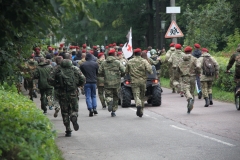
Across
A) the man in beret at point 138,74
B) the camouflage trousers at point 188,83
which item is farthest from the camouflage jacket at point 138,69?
the camouflage trousers at point 188,83

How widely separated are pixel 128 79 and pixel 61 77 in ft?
20.8

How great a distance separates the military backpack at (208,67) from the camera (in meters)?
19.6

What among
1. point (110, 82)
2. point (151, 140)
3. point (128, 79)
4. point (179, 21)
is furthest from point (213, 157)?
point (179, 21)

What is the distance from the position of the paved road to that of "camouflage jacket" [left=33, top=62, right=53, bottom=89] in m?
1.18

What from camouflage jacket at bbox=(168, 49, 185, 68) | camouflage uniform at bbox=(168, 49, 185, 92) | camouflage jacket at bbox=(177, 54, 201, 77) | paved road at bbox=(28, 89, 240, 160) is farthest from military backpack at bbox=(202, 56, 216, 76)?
camouflage jacket at bbox=(168, 49, 185, 68)

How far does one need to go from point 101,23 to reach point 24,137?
79.2 inches

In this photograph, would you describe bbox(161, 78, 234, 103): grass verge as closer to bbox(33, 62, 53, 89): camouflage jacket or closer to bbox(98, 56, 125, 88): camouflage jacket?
bbox(98, 56, 125, 88): camouflage jacket

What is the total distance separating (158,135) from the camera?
1352cm

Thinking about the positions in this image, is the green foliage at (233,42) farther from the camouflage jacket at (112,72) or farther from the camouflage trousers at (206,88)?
the camouflage jacket at (112,72)

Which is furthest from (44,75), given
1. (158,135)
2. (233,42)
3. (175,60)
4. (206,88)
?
(233,42)

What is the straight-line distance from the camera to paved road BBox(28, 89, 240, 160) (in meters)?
11.0

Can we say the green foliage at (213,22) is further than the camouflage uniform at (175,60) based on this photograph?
Yes

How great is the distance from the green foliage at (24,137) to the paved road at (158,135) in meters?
1.24

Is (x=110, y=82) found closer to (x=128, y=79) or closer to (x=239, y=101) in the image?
(x=128, y=79)
